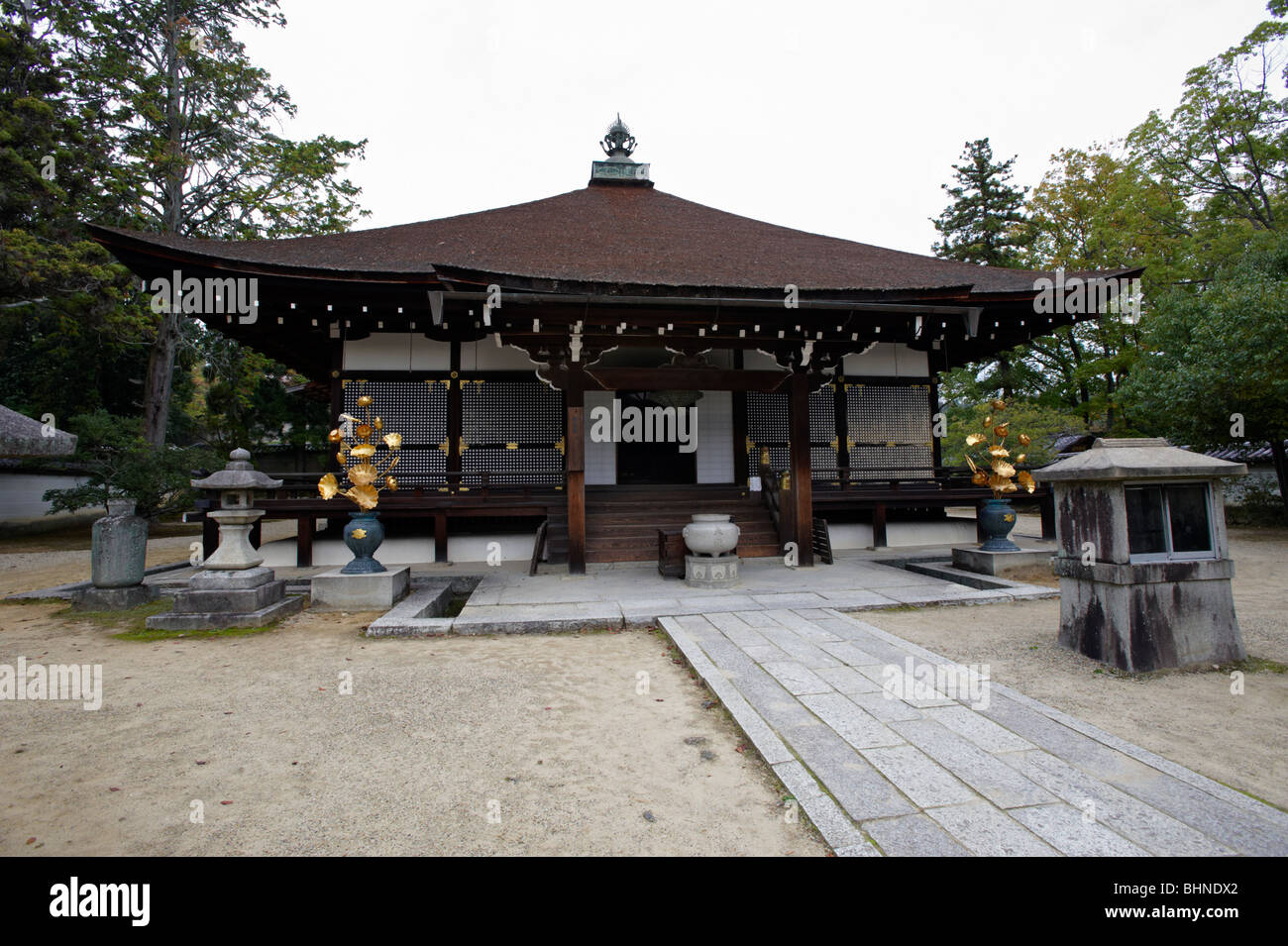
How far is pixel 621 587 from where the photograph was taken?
22.6 ft

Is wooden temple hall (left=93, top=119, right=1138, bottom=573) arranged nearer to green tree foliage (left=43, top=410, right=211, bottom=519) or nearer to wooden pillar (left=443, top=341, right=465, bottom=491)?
wooden pillar (left=443, top=341, right=465, bottom=491)

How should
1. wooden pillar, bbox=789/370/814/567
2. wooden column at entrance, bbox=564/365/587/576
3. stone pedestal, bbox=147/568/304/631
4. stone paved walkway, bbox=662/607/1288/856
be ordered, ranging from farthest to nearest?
1. wooden pillar, bbox=789/370/814/567
2. wooden column at entrance, bbox=564/365/587/576
3. stone pedestal, bbox=147/568/304/631
4. stone paved walkway, bbox=662/607/1288/856

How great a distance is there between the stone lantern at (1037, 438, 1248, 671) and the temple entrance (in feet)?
23.1

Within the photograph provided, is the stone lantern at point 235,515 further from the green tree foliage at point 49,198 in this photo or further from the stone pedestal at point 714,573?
the green tree foliage at point 49,198

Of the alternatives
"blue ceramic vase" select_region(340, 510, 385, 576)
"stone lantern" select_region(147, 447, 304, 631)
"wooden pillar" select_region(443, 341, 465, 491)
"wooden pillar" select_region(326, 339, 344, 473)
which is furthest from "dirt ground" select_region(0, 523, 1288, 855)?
"wooden pillar" select_region(326, 339, 344, 473)

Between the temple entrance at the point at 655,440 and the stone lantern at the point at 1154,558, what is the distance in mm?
7026

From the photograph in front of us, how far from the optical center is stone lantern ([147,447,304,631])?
5664 millimetres

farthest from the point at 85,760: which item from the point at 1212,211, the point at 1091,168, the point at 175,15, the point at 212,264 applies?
the point at 1091,168

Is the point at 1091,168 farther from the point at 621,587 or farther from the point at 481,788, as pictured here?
the point at 481,788

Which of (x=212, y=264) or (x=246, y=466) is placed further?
(x=212, y=264)

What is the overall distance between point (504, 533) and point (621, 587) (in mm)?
3511

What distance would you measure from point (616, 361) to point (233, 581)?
7.86m

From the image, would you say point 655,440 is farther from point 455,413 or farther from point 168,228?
point 168,228

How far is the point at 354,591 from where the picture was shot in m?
6.45
